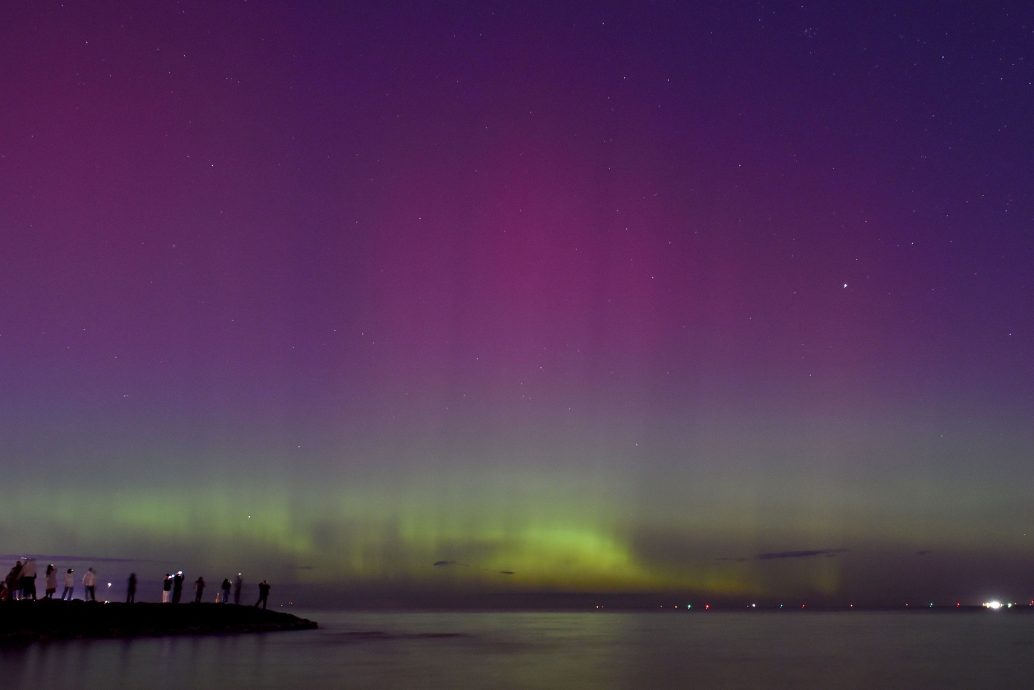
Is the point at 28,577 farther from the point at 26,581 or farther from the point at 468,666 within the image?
the point at 468,666

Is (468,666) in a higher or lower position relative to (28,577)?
lower

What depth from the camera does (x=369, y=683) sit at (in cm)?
3803

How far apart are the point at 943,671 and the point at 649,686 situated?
21.6 m

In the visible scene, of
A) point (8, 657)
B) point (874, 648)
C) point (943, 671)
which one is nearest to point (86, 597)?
point (8, 657)

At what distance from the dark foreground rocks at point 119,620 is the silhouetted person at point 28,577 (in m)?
0.88

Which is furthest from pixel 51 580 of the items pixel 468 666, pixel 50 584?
pixel 468 666

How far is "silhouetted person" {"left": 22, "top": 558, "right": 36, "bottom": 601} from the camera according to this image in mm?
49094

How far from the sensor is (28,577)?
1954 inches

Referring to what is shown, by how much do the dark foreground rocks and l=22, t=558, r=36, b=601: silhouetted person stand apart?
882mm

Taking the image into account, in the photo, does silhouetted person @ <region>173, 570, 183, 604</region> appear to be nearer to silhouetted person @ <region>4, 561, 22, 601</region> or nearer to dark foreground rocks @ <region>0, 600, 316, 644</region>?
dark foreground rocks @ <region>0, 600, 316, 644</region>

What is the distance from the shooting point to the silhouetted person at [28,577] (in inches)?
1933

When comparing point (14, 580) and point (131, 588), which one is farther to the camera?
point (131, 588)

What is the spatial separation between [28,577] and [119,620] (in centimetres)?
949

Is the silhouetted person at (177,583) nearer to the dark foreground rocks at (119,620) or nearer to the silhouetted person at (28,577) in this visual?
the dark foreground rocks at (119,620)
